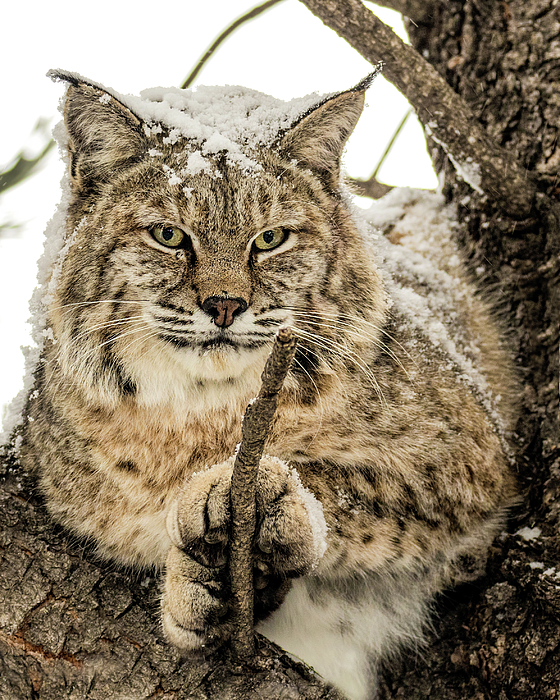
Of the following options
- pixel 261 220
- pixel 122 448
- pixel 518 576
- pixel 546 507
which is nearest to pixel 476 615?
pixel 518 576

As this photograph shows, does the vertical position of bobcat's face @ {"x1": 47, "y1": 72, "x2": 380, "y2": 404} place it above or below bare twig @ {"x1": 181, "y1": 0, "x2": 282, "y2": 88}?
below

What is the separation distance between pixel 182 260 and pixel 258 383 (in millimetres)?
413

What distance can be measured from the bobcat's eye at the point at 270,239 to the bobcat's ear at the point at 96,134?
421 millimetres

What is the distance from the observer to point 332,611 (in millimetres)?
2105

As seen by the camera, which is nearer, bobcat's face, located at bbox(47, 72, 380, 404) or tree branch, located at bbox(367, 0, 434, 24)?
bobcat's face, located at bbox(47, 72, 380, 404)

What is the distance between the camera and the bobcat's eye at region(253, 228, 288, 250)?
1.82 m

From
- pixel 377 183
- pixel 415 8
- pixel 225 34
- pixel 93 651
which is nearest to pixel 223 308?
pixel 93 651

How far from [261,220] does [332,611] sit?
1201 mm

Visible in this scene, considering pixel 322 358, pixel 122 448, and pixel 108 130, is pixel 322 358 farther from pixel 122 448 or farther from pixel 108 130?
pixel 108 130

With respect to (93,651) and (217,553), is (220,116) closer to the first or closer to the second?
(217,553)

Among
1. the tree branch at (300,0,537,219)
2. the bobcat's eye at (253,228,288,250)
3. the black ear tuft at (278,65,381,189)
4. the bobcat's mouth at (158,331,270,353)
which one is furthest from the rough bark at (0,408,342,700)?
the tree branch at (300,0,537,219)

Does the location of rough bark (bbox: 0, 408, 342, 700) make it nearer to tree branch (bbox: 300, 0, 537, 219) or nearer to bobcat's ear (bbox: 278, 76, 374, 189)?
bobcat's ear (bbox: 278, 76, 374, 189)

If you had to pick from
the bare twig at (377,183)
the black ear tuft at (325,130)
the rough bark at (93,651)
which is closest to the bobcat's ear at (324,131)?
the black ear tuft at (325,130)

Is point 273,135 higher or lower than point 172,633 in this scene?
higher
